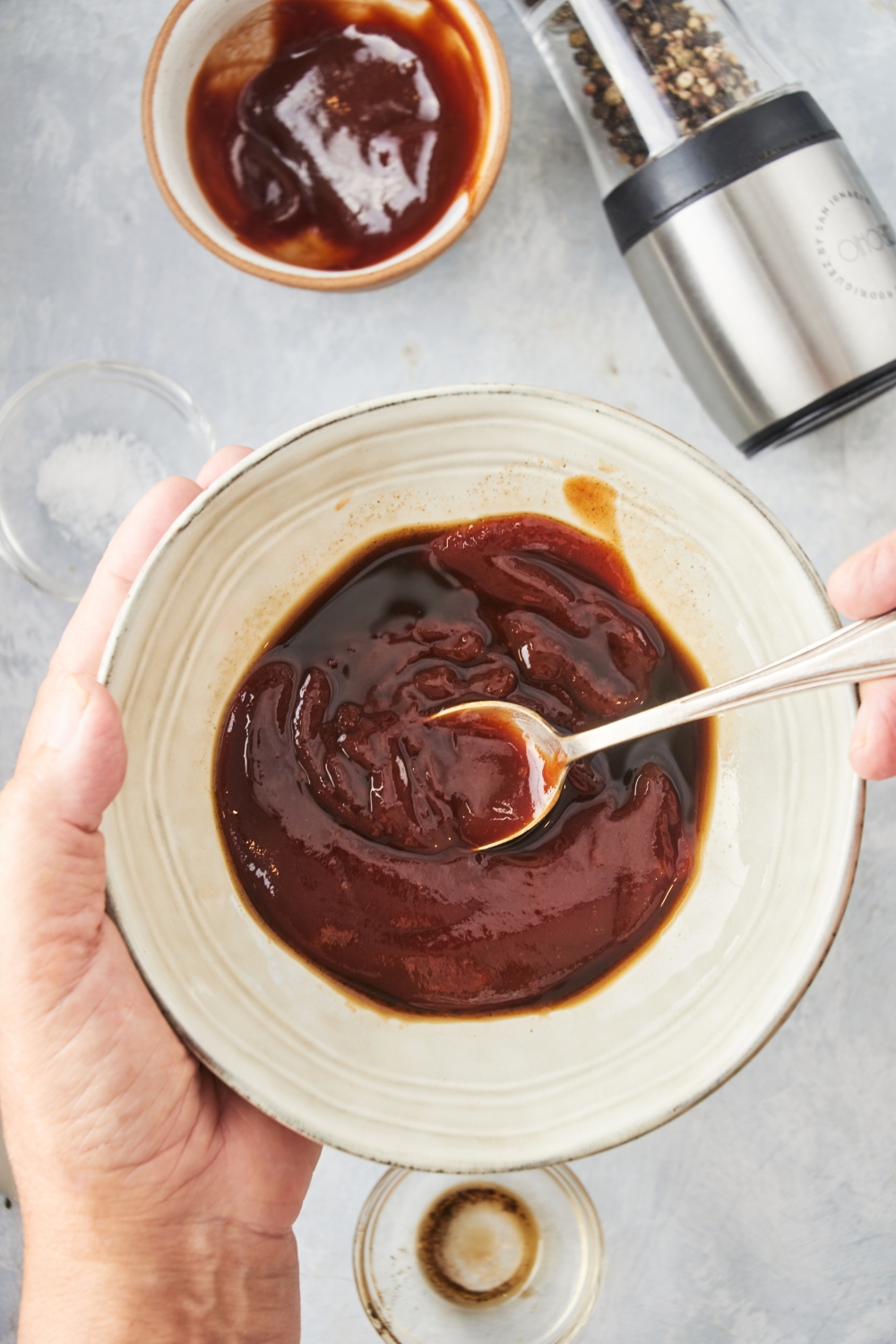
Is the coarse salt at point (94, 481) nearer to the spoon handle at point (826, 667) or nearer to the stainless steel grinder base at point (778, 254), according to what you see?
the stainless steel grinder base at point (778, 254)

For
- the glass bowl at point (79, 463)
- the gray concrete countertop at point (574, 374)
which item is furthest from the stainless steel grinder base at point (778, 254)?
the glass bowl at point (79, 463)

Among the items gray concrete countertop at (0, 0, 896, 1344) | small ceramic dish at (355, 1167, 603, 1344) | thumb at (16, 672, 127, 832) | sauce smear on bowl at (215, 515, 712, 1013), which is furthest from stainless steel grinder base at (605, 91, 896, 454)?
small ceramic dish at (355, 1167, 603, 1344)

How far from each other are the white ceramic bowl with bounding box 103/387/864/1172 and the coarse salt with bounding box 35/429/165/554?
52cm

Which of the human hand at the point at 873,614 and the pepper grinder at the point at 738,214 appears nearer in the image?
the human hand at the point at 873,614

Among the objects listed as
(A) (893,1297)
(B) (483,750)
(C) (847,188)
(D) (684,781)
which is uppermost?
(C) (847,188)

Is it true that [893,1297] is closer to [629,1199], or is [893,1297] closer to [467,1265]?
[629,1199]

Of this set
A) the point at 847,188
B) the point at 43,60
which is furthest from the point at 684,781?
the point at 43,60

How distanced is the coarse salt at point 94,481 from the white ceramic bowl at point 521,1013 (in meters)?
0.52

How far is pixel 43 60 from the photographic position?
1.45 meters

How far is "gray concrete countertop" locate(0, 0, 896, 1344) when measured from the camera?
4.71ft

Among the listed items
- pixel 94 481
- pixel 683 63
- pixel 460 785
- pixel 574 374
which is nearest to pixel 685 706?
pixel 460 785

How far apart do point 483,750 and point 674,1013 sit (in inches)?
13.9

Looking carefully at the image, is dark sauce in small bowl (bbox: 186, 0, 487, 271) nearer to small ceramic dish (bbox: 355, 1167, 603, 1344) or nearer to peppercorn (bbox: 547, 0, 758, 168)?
peppercorn (bbox: 547, 0, 758, 168)

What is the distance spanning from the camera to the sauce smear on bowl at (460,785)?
1128 mm
